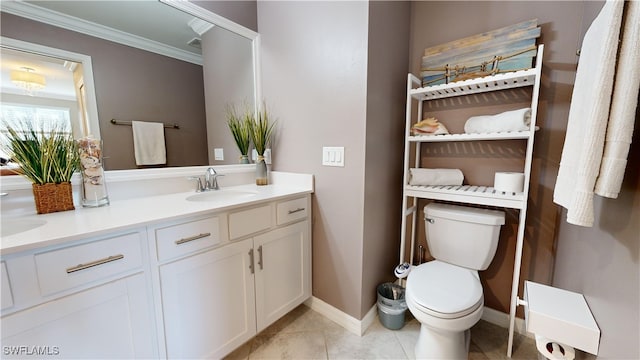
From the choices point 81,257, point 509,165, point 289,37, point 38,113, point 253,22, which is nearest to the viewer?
point 81,257

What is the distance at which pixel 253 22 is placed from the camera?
1790mm

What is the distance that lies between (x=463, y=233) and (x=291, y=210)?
103 centimetres

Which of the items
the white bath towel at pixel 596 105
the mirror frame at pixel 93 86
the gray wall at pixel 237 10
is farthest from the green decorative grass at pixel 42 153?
the white bath towel at pixel 596 105

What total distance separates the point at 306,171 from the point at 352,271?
72cm

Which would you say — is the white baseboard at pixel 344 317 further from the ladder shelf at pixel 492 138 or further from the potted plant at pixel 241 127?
the potted plant at pixel 241 127

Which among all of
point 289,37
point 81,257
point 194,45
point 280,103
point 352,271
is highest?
point 289,37

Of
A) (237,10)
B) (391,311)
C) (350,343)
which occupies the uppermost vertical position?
(237,10)

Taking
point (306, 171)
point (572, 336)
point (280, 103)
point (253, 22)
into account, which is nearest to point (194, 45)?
point (253, 22)

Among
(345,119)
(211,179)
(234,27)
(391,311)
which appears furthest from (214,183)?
(391,311)

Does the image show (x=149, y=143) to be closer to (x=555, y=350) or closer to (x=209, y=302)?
(x=209, y=302)

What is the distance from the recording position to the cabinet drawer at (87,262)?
0.71 metres

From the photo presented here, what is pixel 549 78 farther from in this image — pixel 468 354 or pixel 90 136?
pixel 90 136

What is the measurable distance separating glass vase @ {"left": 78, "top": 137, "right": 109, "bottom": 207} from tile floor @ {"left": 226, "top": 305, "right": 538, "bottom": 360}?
107 cm

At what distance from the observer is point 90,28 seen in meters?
1.16
